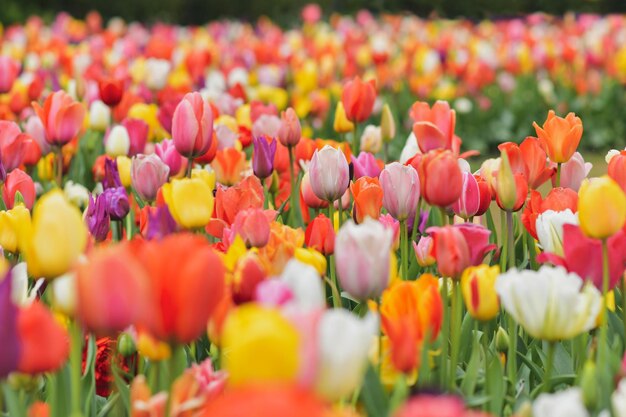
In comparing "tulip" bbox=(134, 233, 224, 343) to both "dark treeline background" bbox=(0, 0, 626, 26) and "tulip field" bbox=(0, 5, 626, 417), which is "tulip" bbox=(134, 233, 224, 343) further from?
"dark treeline background" bbox=(0, 0, 626, 26)

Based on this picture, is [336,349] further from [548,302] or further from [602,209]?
[602,209]

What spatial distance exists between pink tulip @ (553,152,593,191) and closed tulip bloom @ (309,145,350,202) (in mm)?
689

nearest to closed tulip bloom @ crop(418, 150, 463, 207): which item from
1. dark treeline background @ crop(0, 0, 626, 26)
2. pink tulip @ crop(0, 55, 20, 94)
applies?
pink tulip @ crop(0, 55, 20, 94)

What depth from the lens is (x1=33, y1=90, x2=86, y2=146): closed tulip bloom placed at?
11.1 feet

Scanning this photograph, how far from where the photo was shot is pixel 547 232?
2156mm

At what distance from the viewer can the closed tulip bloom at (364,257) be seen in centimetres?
164

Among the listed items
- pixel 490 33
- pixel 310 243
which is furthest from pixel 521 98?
pixel 310 243

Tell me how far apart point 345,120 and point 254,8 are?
12835mm

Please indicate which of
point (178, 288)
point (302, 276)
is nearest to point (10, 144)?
point (302, 276)

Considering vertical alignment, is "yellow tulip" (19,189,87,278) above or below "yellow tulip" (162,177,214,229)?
above

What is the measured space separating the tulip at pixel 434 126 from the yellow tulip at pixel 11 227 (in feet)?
Result: 3.91

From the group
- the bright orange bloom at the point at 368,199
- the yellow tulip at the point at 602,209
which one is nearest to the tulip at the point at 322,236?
the bright orange bloom at the point at 368,199

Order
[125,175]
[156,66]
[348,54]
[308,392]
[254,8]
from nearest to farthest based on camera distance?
1. [308,392]
2. [125,175]
3. [156,66]
4. [348,54]
5. [254,8]

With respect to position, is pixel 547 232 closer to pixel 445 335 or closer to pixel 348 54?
pixel 445 335
